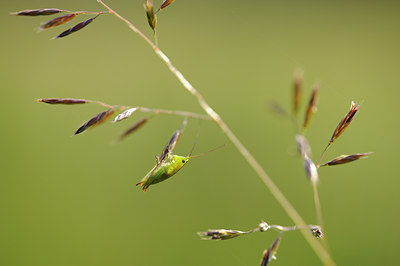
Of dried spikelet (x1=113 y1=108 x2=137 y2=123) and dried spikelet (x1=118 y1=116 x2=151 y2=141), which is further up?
dried spikelet (x1=113 y1=108 x2=137 y2=123)

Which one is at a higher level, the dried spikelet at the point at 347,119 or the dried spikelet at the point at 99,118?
the dried spikelet at the point at 99,118

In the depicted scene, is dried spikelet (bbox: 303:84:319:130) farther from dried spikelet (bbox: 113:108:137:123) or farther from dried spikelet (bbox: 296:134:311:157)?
dried spikelet (bbox: 113:108:137:123)

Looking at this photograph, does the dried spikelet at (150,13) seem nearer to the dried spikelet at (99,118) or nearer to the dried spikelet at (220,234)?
the dried spikelet at (99,118)

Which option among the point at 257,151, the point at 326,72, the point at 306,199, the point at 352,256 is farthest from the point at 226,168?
the point at 326,72

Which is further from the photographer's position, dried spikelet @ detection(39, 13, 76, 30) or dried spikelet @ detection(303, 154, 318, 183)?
dried spikelet @ detection(39, 13, 76, 30)

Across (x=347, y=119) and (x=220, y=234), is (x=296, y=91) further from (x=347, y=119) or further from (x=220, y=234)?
(x=220, y=234)

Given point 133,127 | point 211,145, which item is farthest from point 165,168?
point 211,145

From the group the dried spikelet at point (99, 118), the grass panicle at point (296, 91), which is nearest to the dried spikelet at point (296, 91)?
the grass panicle at point (296, 91)

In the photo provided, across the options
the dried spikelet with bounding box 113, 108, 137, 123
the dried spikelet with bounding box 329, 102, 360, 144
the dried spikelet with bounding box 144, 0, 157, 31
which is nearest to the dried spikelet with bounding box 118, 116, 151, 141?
→ the dried spikelet with bounding box 113, 108, 137, 123

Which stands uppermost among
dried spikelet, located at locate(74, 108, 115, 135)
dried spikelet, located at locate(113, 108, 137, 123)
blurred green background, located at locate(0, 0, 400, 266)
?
dried spikelet, located at locate(74, 108, 115, 135)
